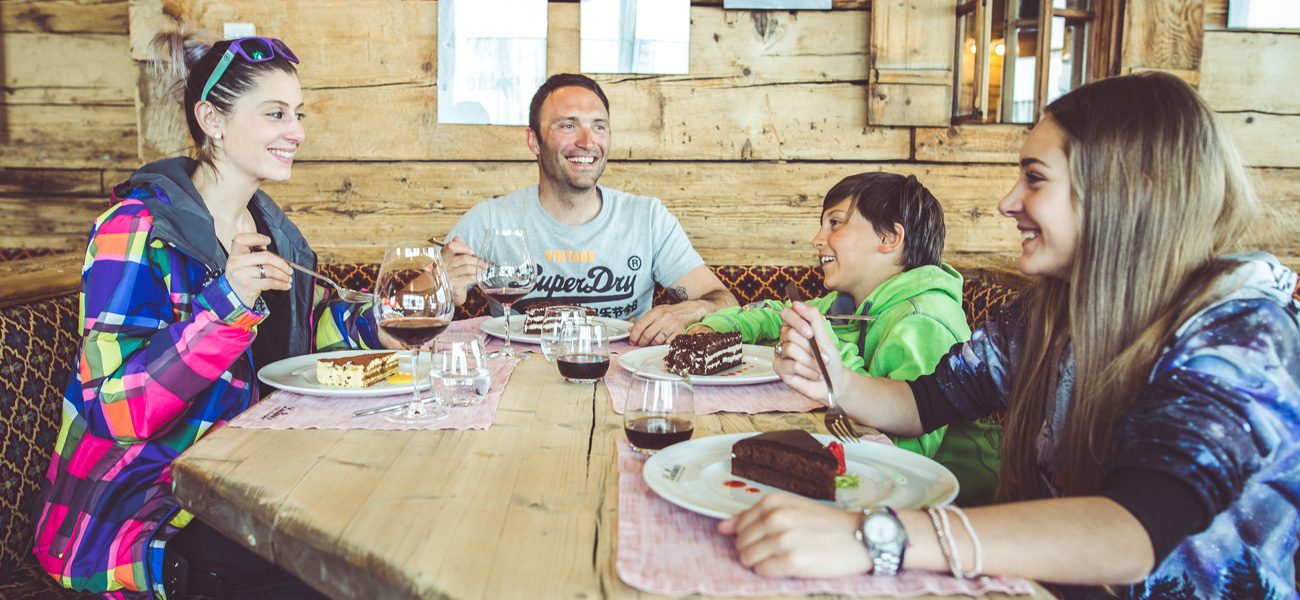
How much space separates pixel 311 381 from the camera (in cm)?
180

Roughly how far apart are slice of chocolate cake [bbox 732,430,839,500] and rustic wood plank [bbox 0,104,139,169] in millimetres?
3907

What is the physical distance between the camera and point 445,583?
921 mm

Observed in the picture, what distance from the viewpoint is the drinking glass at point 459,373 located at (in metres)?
1.63

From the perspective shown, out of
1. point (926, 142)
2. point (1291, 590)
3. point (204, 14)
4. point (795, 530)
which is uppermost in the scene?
point (204, 14)

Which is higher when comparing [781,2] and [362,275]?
[781,2]

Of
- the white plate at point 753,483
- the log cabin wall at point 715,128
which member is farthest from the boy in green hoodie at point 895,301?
the log cabin wall at point 715,128

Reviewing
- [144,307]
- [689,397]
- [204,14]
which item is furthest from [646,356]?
[204,14]

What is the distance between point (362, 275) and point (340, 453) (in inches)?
84.3

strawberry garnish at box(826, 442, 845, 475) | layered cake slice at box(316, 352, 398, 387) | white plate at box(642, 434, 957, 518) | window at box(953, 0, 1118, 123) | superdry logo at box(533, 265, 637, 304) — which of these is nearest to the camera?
white plate at box(642, 434, 957, 518)

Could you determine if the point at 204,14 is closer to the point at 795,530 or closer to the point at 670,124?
the point at 670,124

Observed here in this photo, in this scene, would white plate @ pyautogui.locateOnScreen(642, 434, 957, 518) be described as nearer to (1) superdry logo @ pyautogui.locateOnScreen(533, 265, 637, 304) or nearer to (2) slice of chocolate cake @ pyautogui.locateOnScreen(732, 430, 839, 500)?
(2) slice of chocolate cake @ pyautogui.locateOnScreen(732, 430, 839, 500)

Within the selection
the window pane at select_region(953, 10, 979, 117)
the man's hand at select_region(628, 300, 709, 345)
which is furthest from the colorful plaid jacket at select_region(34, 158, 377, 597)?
the window pane at select_region(953, 10, 979, 117)

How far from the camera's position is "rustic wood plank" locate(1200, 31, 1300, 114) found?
144 inches

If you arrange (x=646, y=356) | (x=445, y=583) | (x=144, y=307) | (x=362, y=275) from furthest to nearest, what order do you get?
(x=362, y=275), (x=646, y=356), (x=144, y=307), (x=445, y=583)
